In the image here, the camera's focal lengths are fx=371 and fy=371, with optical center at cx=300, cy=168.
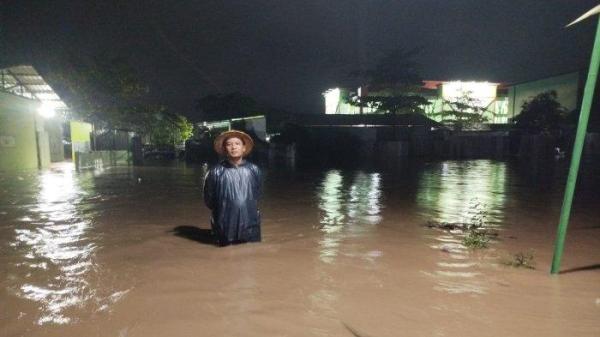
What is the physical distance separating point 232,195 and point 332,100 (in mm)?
41422

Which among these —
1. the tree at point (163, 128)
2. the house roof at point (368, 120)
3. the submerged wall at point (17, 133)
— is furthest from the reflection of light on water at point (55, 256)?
the house roof at point (368, 120)

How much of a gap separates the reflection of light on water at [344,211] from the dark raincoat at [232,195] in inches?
47.6

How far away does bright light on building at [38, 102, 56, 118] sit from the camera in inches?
791

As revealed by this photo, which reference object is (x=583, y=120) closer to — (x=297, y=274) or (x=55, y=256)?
(x=297, y=274)

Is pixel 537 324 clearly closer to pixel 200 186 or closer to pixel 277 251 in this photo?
pixel 277 251

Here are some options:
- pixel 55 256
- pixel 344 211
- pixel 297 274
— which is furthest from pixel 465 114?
pixel 55 256

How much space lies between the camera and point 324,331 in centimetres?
307

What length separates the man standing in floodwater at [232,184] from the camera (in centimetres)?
480

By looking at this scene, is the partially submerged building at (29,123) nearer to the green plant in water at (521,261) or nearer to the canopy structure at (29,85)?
the canopy structure at (29,85)

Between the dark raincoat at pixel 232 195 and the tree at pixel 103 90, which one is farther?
the tree at pixel 103 90

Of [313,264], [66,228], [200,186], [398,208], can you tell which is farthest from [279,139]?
[313,264]

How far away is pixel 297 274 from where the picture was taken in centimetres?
436

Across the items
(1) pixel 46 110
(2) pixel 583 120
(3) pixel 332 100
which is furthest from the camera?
(3) pixel 332 100

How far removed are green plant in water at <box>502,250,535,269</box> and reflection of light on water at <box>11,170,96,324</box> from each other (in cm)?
489
